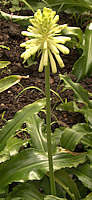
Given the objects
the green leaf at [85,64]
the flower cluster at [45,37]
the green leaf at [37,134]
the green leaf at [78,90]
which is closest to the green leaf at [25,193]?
the green leaf at [37,134]

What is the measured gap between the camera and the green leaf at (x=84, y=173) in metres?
2.07

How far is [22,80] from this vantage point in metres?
3.27

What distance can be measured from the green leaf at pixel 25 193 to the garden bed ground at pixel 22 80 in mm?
841

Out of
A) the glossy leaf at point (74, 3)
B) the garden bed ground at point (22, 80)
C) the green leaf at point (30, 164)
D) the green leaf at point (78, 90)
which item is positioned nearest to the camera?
the green leaf at point (30, 164)

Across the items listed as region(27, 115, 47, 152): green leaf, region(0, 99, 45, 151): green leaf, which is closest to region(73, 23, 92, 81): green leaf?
region(27, 115, 47, 152): green leaf

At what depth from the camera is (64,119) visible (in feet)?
9.40

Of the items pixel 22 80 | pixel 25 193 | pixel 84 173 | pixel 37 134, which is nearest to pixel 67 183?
pixel 84 173

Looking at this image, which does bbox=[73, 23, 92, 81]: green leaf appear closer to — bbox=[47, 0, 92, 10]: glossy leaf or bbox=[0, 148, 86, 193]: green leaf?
bbox=[47, 0, 92, 10]: glossy leaf

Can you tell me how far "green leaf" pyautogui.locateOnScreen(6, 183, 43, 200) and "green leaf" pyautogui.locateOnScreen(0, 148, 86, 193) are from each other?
12cm

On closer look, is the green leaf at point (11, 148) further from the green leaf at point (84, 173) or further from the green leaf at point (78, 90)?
the green leaf at point (78, 90)

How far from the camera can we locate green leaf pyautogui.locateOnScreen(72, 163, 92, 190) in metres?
2.07

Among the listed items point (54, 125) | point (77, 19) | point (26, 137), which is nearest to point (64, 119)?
point (54, 125)

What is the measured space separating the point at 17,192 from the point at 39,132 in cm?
50

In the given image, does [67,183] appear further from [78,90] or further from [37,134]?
[78,90]
